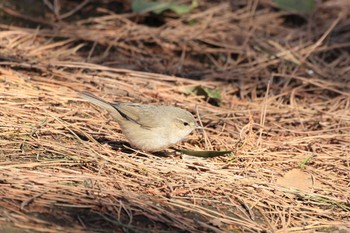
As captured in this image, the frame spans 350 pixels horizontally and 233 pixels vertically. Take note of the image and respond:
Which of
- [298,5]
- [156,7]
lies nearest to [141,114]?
[156,7]

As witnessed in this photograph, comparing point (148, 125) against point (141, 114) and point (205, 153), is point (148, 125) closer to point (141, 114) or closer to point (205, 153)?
point (141, 114)

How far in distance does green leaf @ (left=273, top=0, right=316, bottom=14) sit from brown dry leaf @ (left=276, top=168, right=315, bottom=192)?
332 cm

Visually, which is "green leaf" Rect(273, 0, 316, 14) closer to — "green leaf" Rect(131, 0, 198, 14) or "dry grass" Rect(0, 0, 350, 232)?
"dry grass" Rect(0, 0, 350, 232)

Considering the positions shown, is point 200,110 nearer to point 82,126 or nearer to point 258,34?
point 82,126

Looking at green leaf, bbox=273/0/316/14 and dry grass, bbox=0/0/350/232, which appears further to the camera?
green leaf, bbox=273/0/316/14

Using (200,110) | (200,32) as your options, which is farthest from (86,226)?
(200,32)

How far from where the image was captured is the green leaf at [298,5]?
7.93 m

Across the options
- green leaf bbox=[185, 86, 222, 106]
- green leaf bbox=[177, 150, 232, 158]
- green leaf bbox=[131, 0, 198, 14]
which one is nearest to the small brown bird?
green leaf bbox=[177, 150, 232, 158]

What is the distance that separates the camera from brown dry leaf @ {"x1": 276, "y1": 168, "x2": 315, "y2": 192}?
15.9 ft

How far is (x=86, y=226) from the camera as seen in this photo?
3.84 m

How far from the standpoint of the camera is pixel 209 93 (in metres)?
6.21

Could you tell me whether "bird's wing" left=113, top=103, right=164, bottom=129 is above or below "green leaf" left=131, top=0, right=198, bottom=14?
below

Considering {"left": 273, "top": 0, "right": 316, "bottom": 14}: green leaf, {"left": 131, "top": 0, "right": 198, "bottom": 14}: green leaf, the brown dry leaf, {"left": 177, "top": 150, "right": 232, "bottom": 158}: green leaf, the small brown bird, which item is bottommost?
the brown dry leaf

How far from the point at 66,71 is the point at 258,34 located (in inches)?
99.0
